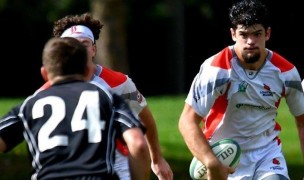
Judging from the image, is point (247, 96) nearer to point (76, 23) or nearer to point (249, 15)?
point (249, 15)

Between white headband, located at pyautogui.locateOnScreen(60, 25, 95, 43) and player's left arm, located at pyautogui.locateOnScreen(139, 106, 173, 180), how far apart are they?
77cm

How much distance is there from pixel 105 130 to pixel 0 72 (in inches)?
1385

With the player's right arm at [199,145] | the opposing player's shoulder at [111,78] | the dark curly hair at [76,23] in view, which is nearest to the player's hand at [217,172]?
the player's right arm at [199,145]

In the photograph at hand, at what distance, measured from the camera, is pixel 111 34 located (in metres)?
26.6

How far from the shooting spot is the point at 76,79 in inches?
266

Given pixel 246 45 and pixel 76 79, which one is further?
pixel 246 45

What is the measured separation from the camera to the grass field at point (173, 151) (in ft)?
47.5

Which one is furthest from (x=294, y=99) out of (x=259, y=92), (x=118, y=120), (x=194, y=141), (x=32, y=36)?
(x=32, y=36)

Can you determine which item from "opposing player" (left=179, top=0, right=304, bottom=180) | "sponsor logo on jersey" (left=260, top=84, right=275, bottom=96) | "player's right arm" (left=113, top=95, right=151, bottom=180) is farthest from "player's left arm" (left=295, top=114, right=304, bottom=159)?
"player's right arm" (left=113, top=95, right=151, bottom=180)

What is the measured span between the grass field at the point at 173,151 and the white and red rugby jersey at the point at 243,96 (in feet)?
15.5

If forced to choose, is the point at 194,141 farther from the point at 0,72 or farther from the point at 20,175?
the point at 0,72

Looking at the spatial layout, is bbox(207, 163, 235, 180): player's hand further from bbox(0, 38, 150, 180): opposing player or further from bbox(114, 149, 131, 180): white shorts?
bbox(0, 38, 150, 180): opposing player

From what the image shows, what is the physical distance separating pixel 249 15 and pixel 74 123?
123 inches

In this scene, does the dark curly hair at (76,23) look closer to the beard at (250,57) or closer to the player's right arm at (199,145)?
the player's right arm at (199,145)
